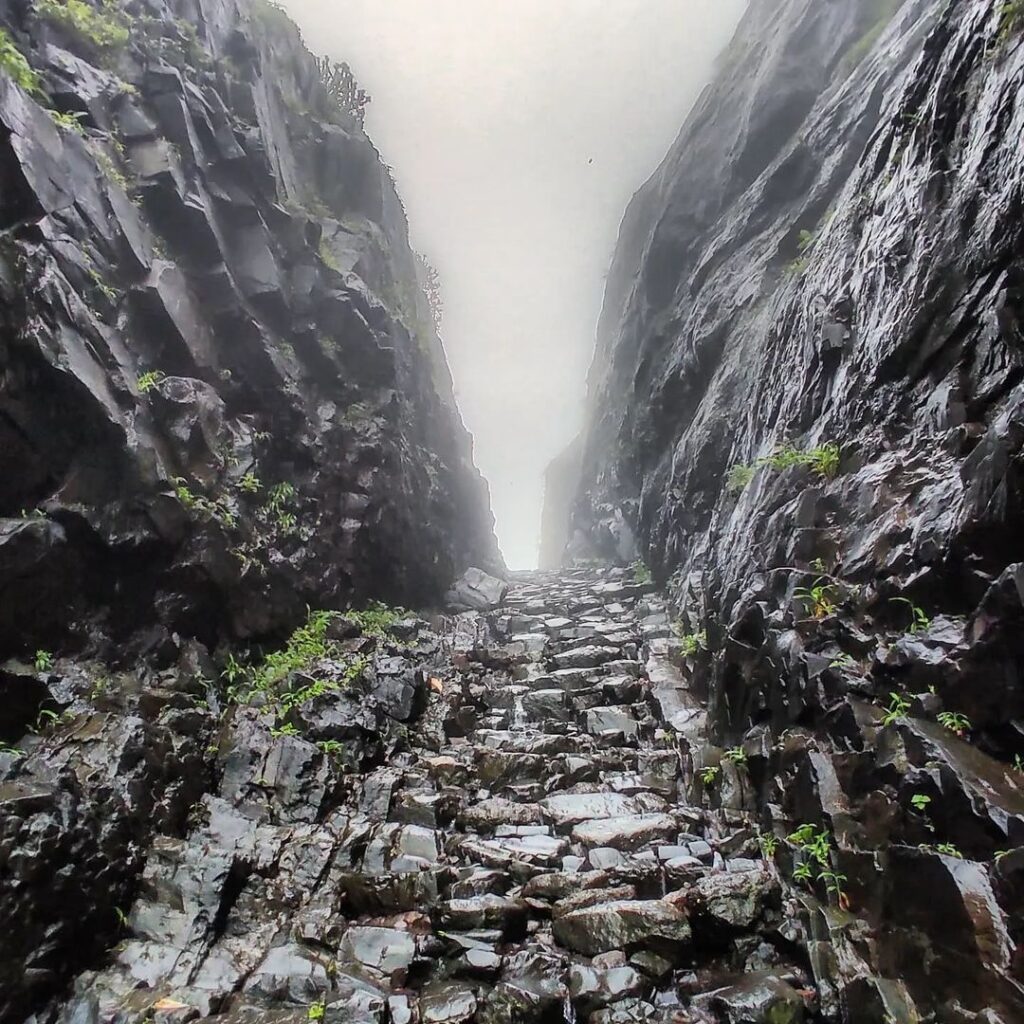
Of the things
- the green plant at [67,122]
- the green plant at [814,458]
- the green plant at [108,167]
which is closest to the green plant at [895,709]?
the green plant at [814,458]

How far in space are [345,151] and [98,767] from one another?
1935 cm

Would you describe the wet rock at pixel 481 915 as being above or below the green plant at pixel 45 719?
below

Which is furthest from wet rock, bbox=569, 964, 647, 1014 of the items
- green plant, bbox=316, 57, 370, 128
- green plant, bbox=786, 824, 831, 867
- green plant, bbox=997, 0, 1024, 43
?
green plant, bbox=316, 57, 370, 128

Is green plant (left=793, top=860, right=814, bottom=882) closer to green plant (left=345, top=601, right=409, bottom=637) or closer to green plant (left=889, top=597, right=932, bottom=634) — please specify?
green plant (left=889, top=597, right=932, bottom=634)

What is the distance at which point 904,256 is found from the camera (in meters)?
8.39

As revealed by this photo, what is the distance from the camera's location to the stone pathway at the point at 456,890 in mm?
5238

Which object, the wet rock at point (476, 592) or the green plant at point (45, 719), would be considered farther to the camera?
the wet rock at point (476, 592)

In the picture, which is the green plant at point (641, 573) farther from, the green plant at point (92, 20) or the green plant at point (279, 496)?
the green plant at point (92, 20)

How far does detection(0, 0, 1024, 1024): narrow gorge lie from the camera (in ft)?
17.2

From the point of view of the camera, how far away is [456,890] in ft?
21.5

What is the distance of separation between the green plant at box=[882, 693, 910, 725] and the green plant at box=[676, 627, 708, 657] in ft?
16.9

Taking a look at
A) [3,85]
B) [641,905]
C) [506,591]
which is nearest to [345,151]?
[3,85]

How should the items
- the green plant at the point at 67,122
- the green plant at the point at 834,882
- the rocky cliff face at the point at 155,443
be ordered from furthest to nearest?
the green plant at the point at 67,122, the rocky cliff face at the point at 155,443, the green plant at the point at 834,882

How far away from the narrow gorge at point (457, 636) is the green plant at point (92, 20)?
7cm
